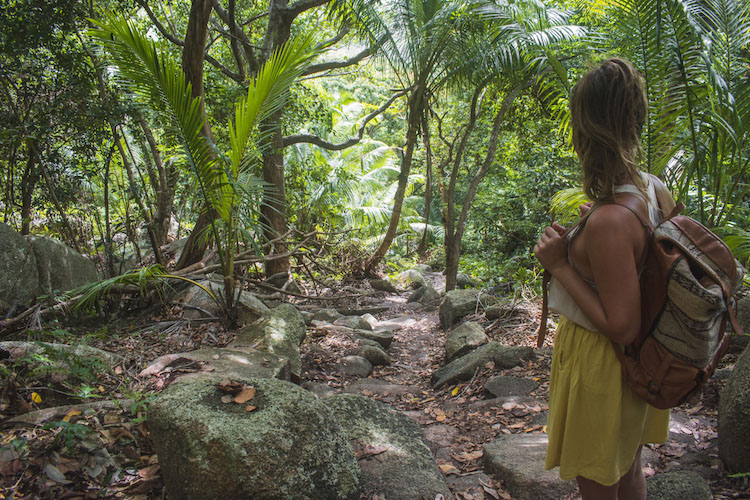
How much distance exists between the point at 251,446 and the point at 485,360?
2.86 metres

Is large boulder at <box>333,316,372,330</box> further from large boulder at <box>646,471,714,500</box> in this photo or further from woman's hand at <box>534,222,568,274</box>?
woman's hand at <box>534,222,568,274</box>

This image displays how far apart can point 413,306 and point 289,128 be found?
13.3 feet

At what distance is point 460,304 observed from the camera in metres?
6.23

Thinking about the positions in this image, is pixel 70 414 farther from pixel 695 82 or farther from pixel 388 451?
pixel 695 82

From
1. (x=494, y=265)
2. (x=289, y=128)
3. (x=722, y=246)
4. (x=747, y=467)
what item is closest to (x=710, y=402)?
(x=747, y=467)

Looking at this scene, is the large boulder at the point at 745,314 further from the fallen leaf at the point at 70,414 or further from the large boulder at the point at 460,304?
the fallen leaf at the point at 70,414

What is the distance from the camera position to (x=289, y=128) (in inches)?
322

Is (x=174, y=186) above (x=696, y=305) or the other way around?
above

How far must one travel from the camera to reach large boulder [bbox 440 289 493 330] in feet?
20.3

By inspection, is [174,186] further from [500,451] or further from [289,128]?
[500,451]

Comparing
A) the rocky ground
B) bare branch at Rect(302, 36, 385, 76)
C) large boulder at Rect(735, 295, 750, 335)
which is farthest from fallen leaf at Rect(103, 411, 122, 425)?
bare branch at Rect(302, 36, 385, 76)

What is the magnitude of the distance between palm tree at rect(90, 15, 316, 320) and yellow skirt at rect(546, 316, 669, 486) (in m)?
3.27

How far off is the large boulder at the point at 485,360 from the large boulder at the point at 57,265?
3.87 meters

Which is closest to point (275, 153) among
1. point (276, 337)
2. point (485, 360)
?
point (276, 337)
